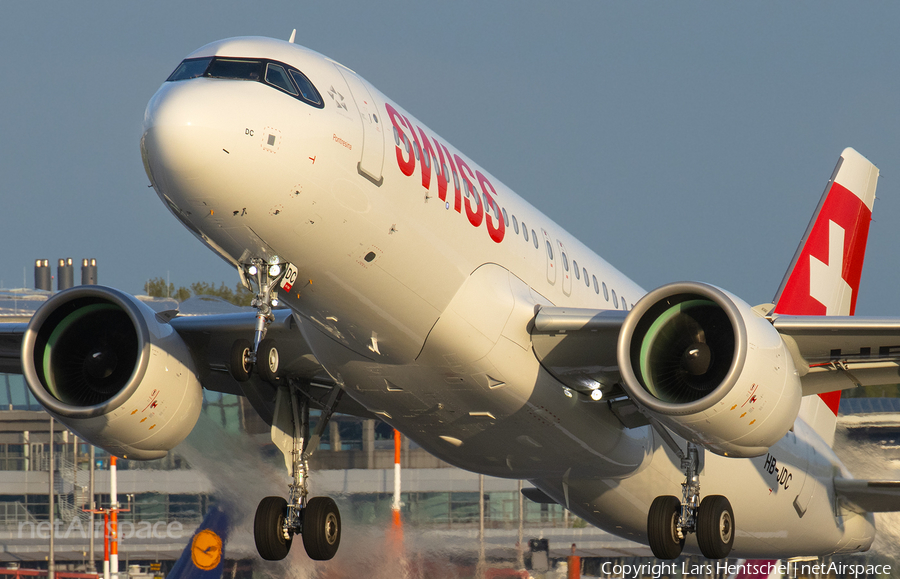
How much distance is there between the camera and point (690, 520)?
15.7 metres

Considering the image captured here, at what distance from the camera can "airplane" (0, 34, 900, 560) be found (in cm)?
1091

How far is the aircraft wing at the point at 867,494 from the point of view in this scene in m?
19.5

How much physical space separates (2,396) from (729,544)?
3052 centimetres

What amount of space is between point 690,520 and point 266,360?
7.40 m

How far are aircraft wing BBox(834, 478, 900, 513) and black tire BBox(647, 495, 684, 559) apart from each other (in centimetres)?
551

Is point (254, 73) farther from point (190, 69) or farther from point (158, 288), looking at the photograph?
point (158, 288)

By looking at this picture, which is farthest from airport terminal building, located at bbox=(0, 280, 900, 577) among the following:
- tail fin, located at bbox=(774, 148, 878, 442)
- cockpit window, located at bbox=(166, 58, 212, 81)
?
cockpit window, located at bbox=(166, 58, 212, 81)

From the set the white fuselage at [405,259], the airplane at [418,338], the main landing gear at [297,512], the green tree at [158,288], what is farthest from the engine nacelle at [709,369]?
the green tree at [158,288]

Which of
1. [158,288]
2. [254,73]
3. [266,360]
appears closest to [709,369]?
[266,360]

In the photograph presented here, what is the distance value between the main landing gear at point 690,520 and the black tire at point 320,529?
4555mm

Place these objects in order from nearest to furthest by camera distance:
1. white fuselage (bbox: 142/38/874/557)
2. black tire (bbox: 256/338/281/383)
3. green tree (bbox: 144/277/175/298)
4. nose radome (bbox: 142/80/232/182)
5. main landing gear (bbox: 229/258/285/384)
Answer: nose radome (bbox: 142/80/232/182) < white fuselage (bbox: 142/38/874/557) < main landing gear (bbox: 229/258/285/384) < black tire (bbox: 256/338/281/383) < green tree (bbox: 144/277/175/298)

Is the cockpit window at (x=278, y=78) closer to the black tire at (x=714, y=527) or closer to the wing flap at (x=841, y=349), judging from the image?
the wing flap at (x=841, y=349)

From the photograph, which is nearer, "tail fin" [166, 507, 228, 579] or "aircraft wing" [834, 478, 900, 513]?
"aircraft wing" [834, 478, 900, 513]

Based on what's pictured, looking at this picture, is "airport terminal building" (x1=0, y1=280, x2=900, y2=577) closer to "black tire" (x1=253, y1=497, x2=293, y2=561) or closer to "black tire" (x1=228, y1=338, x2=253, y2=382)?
"black tire" (x1=253, y1=497, x2=293, y2=561)
